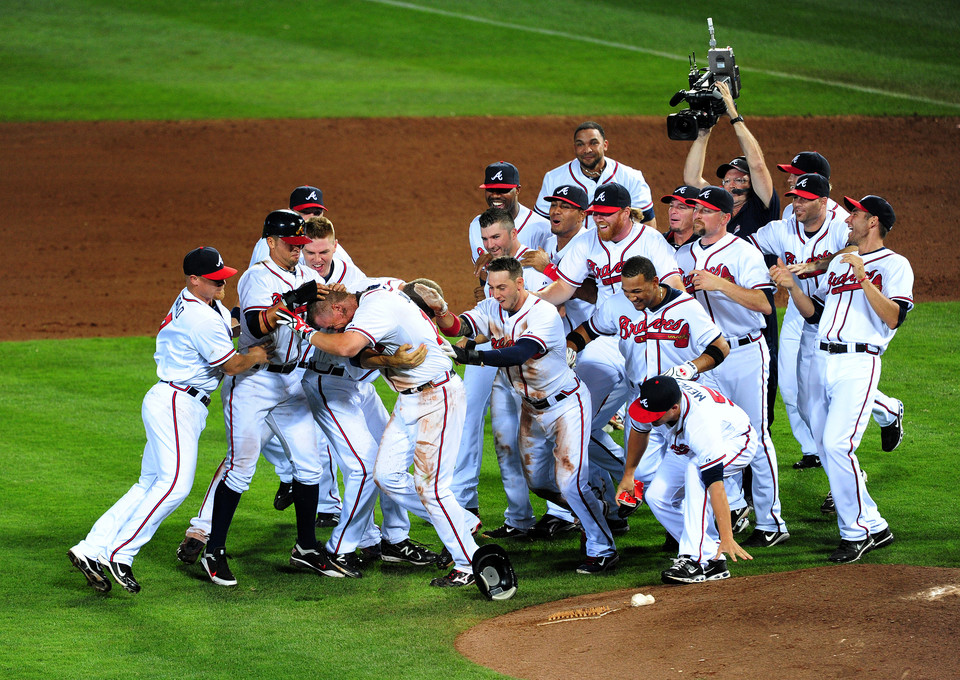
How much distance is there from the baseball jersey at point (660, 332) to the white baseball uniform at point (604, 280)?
273 mm

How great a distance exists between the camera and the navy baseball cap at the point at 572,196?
724 centimetres

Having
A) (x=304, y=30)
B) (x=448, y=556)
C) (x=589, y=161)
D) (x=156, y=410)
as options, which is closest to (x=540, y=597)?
(x=448, y=556)

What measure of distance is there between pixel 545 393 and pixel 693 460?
0.92 m

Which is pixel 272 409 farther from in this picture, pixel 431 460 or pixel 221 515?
pixel 431 460

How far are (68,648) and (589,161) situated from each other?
4622 mm

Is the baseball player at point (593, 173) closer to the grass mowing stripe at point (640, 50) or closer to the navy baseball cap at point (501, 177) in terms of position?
the navy baseball cap at point (501, 177)

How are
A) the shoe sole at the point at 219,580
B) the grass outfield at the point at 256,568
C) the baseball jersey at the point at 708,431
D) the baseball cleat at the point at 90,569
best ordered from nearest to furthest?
the grass outfield at the point at 256,568 < the baseball jersey at the point at 708,431 < the baseball cleat at the point at 90,569 < the shoe sole at the point at 219,580

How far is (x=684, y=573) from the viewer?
19.1 feet

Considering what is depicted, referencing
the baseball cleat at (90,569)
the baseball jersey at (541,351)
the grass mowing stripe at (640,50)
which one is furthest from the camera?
the grass mowing stripe at (640,50)

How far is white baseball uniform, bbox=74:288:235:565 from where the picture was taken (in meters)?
6.01

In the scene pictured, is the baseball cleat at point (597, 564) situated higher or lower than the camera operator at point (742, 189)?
lower

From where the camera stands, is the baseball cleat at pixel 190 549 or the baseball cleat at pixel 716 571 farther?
the baseball cleat at pixel 190 549

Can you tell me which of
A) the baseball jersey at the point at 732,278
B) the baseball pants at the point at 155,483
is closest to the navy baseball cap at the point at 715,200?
the baseball jersey at the point at 732,278

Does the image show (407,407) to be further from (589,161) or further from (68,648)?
(589,161)
